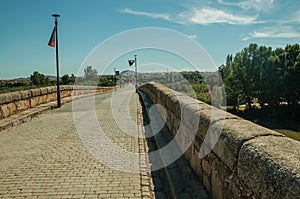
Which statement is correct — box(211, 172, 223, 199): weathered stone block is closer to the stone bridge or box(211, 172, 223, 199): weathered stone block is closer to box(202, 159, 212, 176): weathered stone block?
the stone bridge

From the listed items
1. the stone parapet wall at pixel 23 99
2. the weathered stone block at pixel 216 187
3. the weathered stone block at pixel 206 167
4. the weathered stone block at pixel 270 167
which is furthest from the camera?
the stone parapet wall at pixel 23 99

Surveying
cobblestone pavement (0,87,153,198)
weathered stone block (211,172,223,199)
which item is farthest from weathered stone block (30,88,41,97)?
weathered stone block (211,172,223,199)

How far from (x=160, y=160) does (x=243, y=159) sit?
3201mm

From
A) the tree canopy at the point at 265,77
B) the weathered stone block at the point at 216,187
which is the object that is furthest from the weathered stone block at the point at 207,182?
the tree canopy at the point at 265,77

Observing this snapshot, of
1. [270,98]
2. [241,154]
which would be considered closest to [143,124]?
[241,154]

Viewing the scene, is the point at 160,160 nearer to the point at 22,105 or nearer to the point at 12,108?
the point at 12,108

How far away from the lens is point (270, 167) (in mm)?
1560

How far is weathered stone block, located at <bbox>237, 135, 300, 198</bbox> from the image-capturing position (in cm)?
139

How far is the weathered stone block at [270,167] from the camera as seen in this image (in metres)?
1.39

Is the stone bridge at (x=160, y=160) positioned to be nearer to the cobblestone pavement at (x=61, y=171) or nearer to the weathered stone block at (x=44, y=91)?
the cobblestone pavement at (x=61, y=171)

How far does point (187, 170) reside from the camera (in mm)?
3641

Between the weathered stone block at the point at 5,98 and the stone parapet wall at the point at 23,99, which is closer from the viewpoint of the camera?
→ the weathered stone block at the point at 5,98

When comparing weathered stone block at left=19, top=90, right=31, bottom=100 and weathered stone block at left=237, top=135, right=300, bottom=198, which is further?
weathered stone block at left=19, top=90, right=31, bottom=100

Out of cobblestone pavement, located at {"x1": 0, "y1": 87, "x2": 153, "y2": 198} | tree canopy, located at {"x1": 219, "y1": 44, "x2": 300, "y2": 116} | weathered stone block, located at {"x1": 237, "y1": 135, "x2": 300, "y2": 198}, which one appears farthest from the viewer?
tree canopy, located at {"x1": 219, "y1": 44, "x2": 300, "y2": 116}
